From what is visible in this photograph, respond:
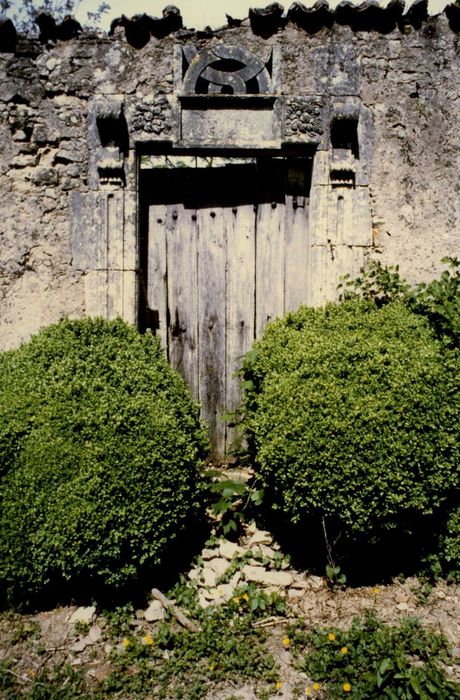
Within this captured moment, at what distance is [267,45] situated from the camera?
3695 mm

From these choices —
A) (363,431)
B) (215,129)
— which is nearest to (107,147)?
(215,129)

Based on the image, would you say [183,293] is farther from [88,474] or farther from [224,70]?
[88,474]

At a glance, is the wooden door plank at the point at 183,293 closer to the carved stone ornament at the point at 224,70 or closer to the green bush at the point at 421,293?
the carved stone ornament at the point at 224,70

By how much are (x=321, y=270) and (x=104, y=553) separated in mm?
2275

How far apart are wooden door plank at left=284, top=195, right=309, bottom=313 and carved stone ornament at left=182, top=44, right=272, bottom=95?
808 mm

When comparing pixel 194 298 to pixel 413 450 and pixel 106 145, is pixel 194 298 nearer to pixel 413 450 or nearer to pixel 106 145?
pixel 106 145

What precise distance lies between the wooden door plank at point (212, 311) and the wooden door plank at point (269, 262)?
259mm

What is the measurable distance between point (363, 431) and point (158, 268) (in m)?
2.02

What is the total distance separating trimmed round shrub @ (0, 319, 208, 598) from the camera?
2543mm

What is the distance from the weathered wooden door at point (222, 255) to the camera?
3914 millimetres

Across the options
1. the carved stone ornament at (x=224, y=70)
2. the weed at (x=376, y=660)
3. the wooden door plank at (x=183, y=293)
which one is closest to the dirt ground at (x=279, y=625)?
the weed at (x=376, y=660)

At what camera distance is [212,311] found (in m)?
3.98

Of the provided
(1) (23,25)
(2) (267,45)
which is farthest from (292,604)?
(1) (23,25)

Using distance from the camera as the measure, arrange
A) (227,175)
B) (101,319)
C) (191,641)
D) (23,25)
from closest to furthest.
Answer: (191,641) → (101,319) → (227,175) → (23,25)
